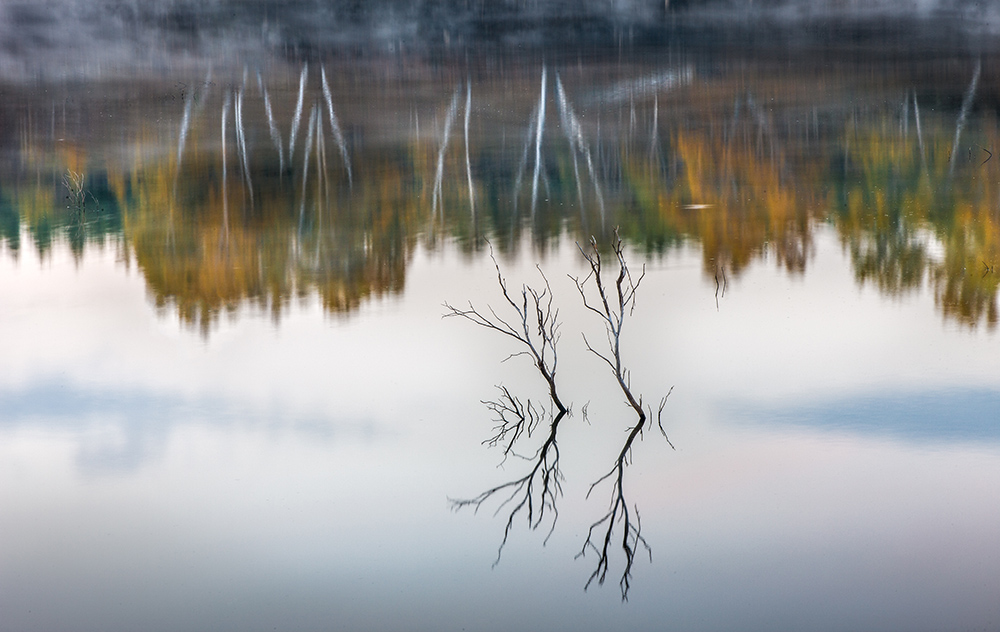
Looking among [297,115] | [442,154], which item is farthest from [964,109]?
[297,115]

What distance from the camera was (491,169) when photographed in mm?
26859

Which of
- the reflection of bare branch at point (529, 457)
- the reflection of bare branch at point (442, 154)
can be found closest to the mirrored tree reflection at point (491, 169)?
the reflection of bare branch at point (442, 154)

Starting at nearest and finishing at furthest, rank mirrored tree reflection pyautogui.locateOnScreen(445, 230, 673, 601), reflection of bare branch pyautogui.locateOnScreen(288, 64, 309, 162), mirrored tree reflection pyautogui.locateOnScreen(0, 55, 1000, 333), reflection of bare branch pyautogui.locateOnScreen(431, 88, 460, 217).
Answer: mirrored tree reflection pyautogui.locateOnScreen(445, 230, 673, 601) < mirrored tree reflection pyautogui.locateOnScreen(0, 55, 1000, 333) < reflection of bare branch pyautogui.locateOnScreen(431, 88, 460, 217) < reflection of bare branch pyautogui.locateOnScreen(288, 64, 309, 162)

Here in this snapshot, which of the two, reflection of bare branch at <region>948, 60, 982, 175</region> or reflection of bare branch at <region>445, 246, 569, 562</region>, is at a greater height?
reflection of bare branch at <region>948, 60, 982, 175</region>

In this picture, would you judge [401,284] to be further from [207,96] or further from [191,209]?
[207,96]

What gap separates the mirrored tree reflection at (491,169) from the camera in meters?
17.8

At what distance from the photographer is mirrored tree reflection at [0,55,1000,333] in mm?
17766

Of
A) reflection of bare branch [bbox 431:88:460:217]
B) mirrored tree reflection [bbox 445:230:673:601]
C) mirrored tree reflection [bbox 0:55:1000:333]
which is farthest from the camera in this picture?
reflection of bare branch [bbox 431:88:460:217]

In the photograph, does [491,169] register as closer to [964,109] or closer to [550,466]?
[964,109]

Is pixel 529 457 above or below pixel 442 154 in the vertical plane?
below

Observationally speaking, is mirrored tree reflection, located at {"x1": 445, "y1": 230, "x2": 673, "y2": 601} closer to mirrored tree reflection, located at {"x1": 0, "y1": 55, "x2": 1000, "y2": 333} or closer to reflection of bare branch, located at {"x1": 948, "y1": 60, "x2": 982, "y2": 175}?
mirrored tree reflection, located at {"x1": 0, "y1": 55, "x2": 1000, "y2": 333}

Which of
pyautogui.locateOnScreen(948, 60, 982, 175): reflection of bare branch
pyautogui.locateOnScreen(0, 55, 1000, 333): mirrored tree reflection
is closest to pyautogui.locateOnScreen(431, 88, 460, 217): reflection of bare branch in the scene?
pyautogui.locateOnScreen(0, 55, 1000, 333): mirrored tree reflection

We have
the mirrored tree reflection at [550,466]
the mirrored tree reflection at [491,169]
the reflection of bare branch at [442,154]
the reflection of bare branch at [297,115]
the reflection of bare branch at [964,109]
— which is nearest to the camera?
the mirrored tree reflection at [550,466]

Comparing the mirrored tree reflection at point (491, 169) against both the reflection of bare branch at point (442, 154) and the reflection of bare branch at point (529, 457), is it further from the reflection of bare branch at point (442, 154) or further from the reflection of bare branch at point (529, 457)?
the reflection of bare branch at point (529, 457)
